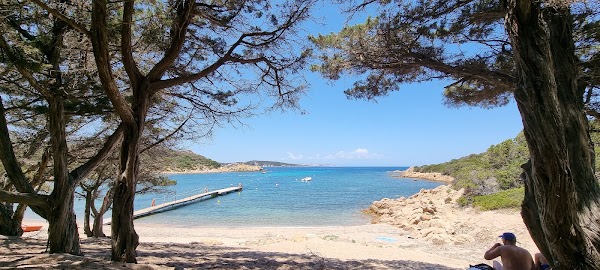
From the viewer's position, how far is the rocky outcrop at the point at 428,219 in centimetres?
1194

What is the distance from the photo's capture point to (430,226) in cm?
1413

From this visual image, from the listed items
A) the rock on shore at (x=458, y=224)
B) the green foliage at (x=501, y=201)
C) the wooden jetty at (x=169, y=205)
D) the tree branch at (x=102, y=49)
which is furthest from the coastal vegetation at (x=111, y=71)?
the wooden jetty at (x=169, y=205)

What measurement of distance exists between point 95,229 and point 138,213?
1174 centimetres

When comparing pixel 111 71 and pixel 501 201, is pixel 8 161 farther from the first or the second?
pixel 501 201

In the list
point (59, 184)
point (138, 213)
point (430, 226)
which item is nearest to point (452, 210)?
point (430, 226)

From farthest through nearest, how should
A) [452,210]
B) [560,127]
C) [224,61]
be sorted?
1. [452,210]
2. [224,61]
3. [560,127]

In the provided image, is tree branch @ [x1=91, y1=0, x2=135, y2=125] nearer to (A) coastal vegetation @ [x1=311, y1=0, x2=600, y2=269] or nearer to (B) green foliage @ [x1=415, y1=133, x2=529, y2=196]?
(A) coastal vegetation @ [x1=311, y1=0, x2=600, y2=269]

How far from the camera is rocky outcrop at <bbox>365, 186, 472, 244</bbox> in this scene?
1194cm

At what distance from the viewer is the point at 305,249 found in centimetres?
860

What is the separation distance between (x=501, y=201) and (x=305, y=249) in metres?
10.0

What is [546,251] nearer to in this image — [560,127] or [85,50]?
[560,127]

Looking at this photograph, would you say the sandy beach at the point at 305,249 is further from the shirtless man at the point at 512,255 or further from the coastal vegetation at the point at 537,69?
the coastal vegetation at the point at 537,69

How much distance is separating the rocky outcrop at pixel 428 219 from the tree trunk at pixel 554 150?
352 inches

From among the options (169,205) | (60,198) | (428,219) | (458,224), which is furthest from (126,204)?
(169,205)
